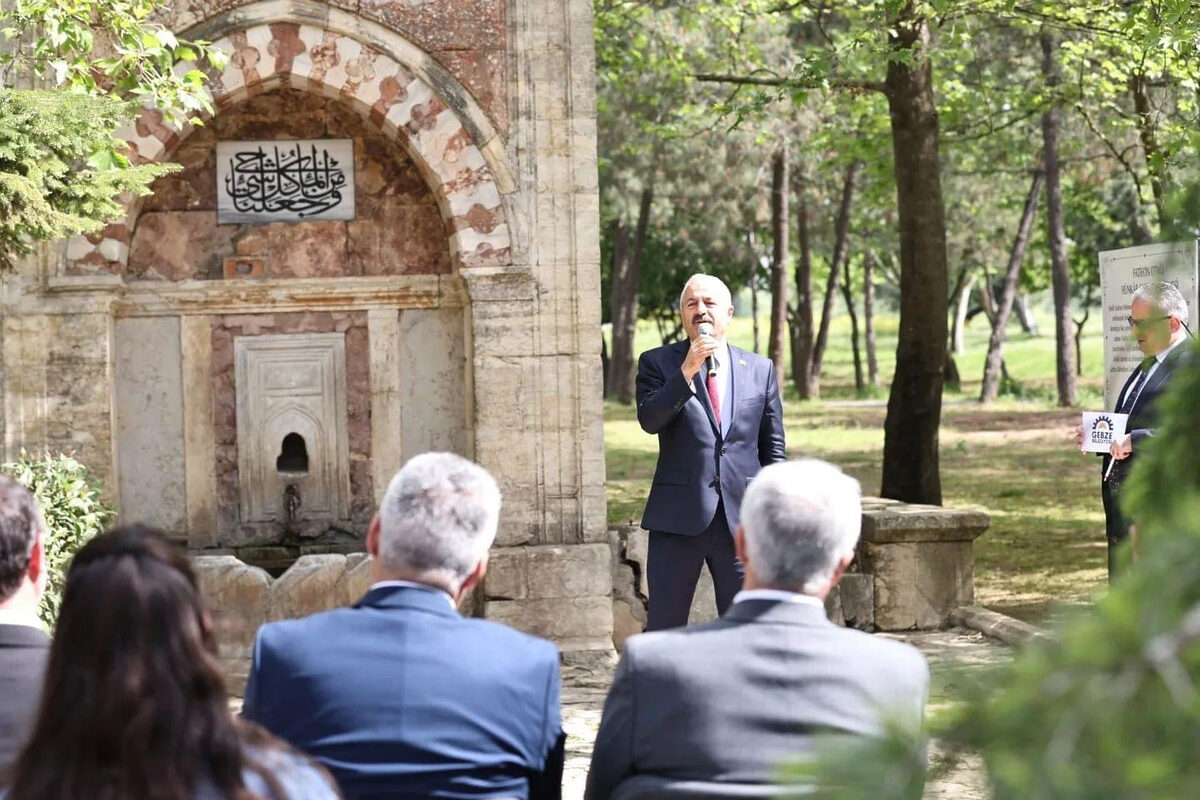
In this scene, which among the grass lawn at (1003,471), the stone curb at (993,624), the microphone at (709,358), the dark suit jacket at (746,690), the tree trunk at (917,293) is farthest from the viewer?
the tree trunk at (917,293)

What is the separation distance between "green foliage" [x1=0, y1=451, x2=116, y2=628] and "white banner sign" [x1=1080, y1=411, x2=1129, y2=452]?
4.62 meters

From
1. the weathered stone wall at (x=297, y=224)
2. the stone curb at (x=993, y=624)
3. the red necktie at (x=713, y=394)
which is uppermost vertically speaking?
the weathered stone wall at (x=297, y=224)

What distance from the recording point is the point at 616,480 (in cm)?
1744

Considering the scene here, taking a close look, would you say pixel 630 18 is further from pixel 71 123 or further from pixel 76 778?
pixel 76 778

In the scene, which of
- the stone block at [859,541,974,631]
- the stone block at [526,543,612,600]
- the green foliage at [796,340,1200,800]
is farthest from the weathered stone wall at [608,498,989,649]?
the green foliage at [796,340,1200,800]

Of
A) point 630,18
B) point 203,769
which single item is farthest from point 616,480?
point 203,769

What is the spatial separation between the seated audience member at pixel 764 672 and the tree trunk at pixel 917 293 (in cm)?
872

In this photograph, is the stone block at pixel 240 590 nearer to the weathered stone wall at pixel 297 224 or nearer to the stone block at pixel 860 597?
the weathered stone wall at pixel 297 224

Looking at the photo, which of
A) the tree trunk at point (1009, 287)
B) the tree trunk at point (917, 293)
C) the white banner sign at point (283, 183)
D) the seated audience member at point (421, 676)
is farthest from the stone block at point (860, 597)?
the tree trunk at point (1009, 287)

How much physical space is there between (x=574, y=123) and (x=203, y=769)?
21.8 feet

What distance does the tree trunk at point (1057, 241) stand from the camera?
876 inches

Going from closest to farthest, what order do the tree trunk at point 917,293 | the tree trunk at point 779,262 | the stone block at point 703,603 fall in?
the stone block at point 703,603, the tree trunk at point 917,293, the tree trunk at point 779,262

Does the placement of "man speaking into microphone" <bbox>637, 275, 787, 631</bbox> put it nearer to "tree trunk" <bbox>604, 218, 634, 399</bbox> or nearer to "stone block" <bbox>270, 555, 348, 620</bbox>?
"stone block" <bbox>270, 555, 348, 620</bbox>

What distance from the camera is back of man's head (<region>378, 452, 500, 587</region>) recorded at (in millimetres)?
2967
